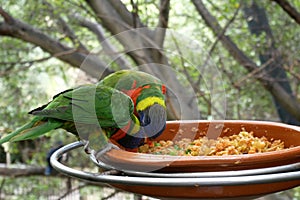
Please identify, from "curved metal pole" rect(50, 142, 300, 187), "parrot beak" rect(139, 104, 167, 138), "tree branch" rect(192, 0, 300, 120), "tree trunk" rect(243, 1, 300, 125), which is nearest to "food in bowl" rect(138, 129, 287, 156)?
"parrot beak" rect(139, 104, 167, 138)

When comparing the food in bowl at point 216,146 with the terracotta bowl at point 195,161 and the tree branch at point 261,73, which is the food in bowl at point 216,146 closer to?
the terracotta bowl at point 195,161

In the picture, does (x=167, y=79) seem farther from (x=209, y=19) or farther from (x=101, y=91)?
(x=209, y=19)

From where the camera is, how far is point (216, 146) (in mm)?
891

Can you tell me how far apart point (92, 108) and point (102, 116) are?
3 cm

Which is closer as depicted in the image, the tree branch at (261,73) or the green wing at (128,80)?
the green wing at (128,80)

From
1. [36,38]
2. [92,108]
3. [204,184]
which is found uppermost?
[36,38]

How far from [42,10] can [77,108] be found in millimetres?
1858

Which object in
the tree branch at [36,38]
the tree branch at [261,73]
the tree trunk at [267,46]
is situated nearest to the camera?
the tree branch at [36,38]

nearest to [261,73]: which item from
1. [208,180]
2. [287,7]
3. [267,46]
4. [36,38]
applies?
[267,46]

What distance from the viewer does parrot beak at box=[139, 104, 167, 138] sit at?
2.87 ft

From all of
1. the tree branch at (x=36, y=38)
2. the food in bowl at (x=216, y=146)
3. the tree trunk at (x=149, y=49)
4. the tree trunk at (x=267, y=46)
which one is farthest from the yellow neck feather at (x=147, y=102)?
the tree trunk at (x=267, y=46)

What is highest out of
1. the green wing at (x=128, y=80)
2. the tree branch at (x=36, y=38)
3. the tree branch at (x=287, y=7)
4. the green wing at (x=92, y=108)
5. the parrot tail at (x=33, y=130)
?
the tree branch at (x=287, y=7)

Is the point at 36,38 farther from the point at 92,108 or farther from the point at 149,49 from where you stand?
the point at 92,108

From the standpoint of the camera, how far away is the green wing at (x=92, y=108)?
2.72 ft
